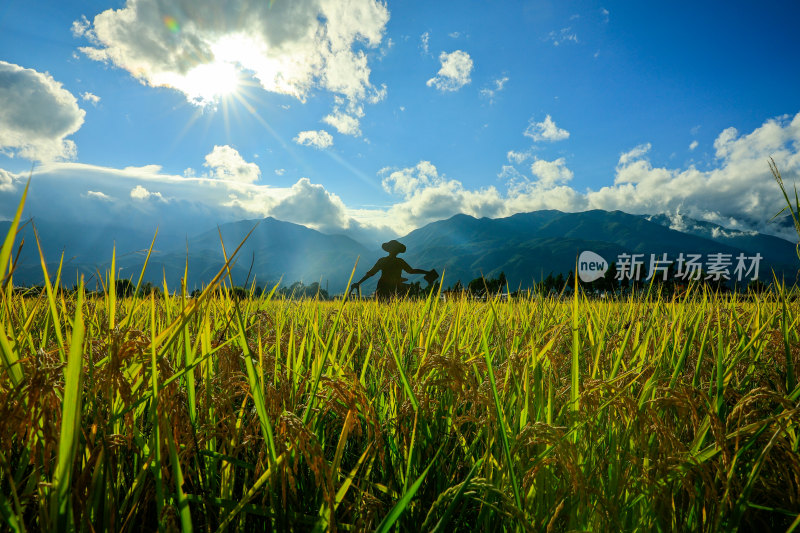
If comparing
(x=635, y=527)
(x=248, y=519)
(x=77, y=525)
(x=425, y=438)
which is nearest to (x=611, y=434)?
(x=635, y=527)

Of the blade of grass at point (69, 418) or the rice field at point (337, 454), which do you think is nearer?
the blade of grass at point (69, 418)

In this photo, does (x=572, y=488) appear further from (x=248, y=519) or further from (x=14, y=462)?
(x=14, y=462)

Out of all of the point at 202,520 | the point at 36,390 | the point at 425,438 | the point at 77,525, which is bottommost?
the point at 202,520

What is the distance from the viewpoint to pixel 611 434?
3.79 ft

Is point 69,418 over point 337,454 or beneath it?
over

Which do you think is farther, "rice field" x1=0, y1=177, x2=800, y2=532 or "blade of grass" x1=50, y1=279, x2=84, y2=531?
"rice field" x1=0, y1=177, x2=800, y2=532

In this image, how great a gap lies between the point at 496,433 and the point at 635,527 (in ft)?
1.41

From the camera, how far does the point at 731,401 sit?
5.50ft

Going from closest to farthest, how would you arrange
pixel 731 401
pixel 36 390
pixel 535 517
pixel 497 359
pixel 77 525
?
pixel 36 390, pixel 77 525, pixel 535 517, pixel 731 401, pixel 497 359

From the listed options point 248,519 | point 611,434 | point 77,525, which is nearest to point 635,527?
point 611,434

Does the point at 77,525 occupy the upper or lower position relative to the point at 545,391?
lower

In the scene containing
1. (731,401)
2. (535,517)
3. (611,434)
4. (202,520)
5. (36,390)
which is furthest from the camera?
(731,401)

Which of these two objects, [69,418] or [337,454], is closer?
[69,418]

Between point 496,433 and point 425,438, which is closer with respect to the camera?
point 496,433
